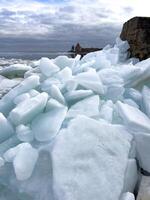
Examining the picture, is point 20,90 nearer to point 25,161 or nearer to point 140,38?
point 25,161

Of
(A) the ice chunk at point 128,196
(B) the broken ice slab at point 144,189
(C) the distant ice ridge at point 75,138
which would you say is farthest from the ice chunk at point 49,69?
(A) the ice chunk at point 128,196

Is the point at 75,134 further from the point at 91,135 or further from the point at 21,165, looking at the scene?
the point at 21,165

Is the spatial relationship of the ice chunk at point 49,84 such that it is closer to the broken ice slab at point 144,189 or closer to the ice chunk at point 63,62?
the ice chunk at point 63,62

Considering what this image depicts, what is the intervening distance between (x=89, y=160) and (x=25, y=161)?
1.37 feet

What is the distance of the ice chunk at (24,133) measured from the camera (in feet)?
9.13

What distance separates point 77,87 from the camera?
335 cm

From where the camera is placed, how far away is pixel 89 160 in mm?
2570

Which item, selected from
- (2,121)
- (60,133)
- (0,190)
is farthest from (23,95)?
(0,190)

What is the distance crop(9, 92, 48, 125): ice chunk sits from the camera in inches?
115

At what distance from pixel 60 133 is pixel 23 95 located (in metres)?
0.70

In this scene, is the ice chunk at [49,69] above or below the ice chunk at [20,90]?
above

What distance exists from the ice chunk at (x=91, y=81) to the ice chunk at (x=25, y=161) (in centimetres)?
85

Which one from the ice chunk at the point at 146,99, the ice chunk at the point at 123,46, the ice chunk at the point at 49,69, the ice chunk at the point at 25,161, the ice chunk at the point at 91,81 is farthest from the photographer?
the ice chunk at the point at 123,46

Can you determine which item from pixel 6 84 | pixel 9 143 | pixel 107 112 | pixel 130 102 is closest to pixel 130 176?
pixel 107 112
